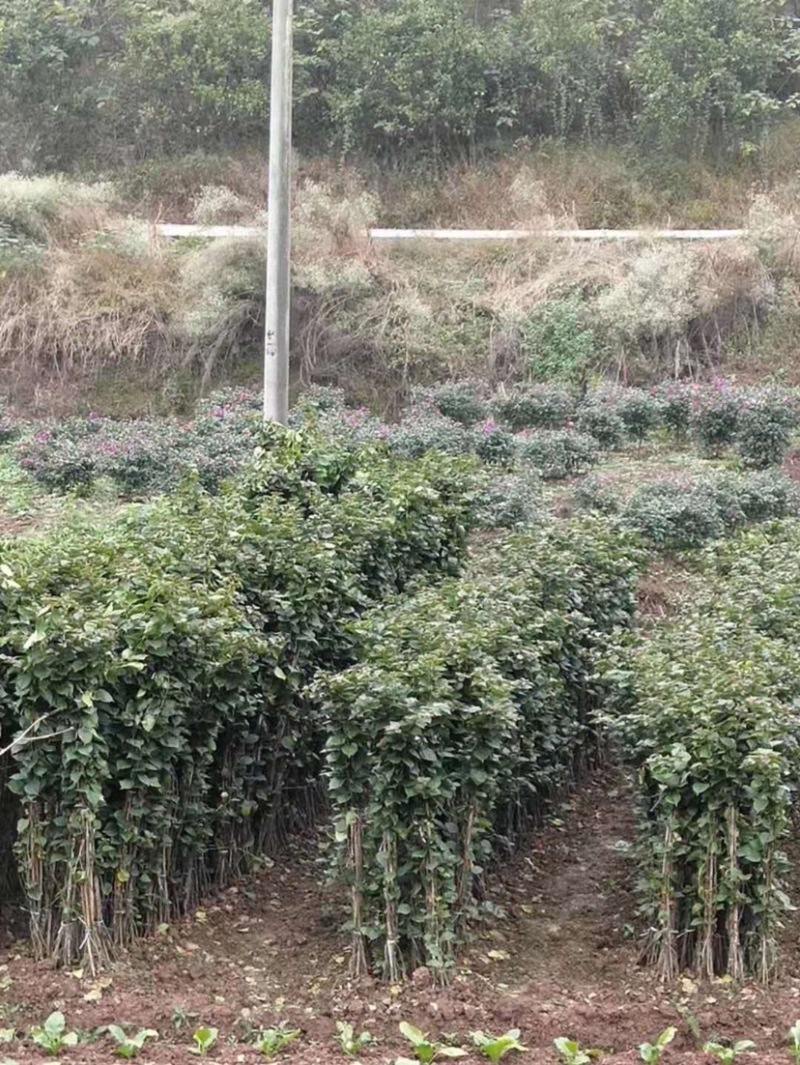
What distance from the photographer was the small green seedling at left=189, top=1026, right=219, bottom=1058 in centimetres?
501

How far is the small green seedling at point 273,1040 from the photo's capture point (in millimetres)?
5086

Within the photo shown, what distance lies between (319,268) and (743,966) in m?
16.8

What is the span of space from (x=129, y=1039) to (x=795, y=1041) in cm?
237

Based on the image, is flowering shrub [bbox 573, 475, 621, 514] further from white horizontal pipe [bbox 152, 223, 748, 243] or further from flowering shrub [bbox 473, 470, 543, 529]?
white horizontal pipe [bbox 152, 223, 748, 243]

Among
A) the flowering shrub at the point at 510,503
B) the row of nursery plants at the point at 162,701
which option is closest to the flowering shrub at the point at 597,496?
the flowering shrub at the point at 510,503

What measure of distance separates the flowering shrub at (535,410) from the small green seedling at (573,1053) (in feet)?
39.6

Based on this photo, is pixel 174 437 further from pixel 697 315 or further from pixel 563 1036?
pixel 563 1036

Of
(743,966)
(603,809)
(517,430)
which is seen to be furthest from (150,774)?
(517,430)

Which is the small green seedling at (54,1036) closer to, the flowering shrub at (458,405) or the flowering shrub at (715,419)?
the flowering shrub at (715,419)

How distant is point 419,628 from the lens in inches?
256

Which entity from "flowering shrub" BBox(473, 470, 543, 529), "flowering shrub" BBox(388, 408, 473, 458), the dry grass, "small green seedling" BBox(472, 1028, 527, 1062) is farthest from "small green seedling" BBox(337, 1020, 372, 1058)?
the dry grass

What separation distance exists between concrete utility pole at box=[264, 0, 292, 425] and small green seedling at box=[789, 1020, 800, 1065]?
28.0 feet

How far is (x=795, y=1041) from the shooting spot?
199 inches

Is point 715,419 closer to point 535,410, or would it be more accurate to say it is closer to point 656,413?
point 656,413
